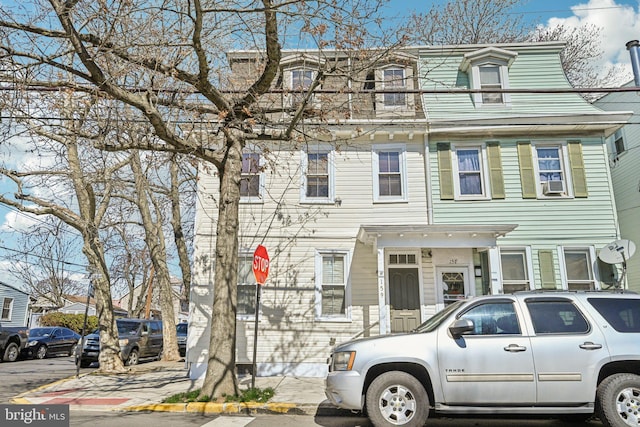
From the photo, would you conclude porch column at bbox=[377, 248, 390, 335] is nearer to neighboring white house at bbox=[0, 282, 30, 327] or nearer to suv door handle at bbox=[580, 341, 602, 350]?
suv door handle at bbox=[580, 341, 602, 350]

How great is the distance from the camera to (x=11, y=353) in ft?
58.6

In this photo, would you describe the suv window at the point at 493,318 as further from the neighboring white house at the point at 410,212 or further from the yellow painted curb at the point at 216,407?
the neighboring white house at the point at 410,212

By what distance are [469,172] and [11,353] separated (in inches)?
761

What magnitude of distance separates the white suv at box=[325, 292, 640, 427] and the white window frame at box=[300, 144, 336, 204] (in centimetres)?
Answer: 657

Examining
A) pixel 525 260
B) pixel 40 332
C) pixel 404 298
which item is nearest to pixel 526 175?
pixel 525 260

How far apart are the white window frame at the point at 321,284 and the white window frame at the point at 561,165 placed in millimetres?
5741

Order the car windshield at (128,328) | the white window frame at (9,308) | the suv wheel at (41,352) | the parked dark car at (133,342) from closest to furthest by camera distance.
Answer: the parked dark car at (133,342)
the car windshield at (128,328)
the suv wheel at (41,352)
the white window frame at (9,308)

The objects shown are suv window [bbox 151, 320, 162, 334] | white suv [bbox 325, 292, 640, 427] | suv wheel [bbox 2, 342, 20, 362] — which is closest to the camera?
white suv [bbox 325, 292, 640, 427]

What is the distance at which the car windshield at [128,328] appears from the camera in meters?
16.9

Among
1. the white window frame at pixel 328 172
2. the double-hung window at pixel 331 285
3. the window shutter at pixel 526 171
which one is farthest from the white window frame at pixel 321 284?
the window shutter at pixel 526 171

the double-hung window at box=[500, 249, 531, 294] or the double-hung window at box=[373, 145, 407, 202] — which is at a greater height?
the double-hung window at box=[373, 145, 407, 202]

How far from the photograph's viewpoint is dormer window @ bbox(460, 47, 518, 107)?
13.0 metres

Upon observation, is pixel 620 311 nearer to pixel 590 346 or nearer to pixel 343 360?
pixel 590 346

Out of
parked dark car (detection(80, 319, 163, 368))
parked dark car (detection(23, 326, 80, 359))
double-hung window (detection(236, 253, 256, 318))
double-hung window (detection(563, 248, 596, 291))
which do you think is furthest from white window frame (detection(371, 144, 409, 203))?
parked dark car (detection(23, 326, 80, 359))
